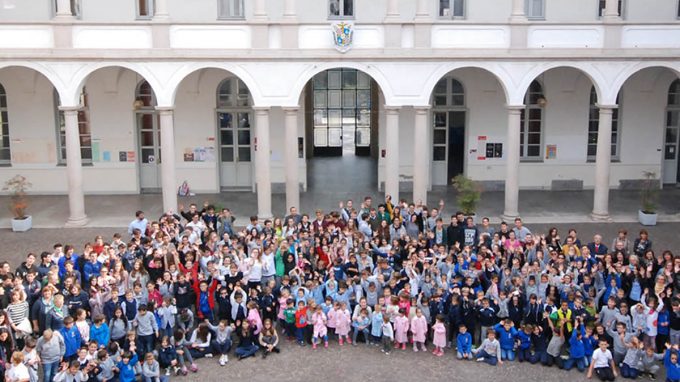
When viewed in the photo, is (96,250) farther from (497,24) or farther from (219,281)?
(497,24)

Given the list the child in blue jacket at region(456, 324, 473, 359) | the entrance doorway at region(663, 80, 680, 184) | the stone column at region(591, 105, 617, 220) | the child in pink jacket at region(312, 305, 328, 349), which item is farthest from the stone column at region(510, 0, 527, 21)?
the child in pink jacket at region(312, 305, 328, 349)

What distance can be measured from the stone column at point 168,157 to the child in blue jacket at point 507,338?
11832 mm

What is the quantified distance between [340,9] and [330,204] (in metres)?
6.32

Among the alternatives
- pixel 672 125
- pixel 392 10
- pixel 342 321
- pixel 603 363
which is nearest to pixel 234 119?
pixel 392 10

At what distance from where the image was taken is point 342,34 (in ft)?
74.2

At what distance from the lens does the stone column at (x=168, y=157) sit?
76.9ft

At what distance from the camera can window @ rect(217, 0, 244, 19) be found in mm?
25703

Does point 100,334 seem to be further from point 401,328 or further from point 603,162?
point 603,162

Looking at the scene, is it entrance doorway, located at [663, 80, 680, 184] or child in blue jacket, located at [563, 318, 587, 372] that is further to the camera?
entrance doorway, located at [663, 80, 680, 184]

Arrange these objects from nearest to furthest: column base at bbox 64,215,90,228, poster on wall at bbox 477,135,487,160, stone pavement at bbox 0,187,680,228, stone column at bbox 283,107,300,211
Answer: stone column at bbox 283,107,300,211, column base at bbox 64,215,90,228, stone pavement at bbox 0,187,680,228, poster on wall at bbox 477,135,487,160

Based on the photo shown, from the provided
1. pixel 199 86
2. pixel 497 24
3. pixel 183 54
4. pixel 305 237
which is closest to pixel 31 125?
pixel 199 86

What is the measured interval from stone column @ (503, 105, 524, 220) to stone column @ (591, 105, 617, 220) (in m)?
2.44

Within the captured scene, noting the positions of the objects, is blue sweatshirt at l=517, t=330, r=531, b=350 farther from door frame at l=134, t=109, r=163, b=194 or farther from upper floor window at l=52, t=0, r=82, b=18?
upper floor window at l=52, t=0, r=82, b=18

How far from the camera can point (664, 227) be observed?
23578 mm
